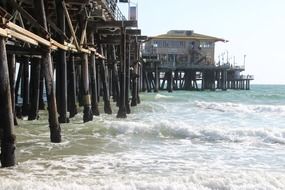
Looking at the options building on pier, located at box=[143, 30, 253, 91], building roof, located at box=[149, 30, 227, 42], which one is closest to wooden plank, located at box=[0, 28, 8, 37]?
building on pier, located at box=[143, 30, 253, 91]

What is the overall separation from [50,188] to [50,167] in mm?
1539

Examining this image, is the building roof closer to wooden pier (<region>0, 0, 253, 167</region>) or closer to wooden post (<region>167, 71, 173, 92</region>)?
→ wooden post (<region>167, 71, 173, 92</region>)

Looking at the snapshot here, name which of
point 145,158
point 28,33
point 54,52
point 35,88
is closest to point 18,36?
point 28,33

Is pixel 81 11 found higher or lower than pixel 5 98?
higher

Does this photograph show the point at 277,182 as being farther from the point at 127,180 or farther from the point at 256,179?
the point at 127,180

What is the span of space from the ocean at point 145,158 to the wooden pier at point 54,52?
0.60m

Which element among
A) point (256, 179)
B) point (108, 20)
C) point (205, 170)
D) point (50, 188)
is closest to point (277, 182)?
point (256, 179)

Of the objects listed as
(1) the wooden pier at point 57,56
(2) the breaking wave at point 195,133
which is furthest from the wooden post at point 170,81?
(2) the breaking wave at point 195,133

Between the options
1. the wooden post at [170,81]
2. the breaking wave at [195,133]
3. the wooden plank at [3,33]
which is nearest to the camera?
the wooden plank at [3,33]

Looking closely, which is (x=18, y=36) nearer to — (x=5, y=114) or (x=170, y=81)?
(x=5, y=114)

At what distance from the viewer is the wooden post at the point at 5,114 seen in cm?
771

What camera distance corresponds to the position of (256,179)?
7734 millimetres

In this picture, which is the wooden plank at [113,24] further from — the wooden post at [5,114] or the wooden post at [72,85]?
the wooden post at [5,114]

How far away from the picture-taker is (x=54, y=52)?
14039 mm
